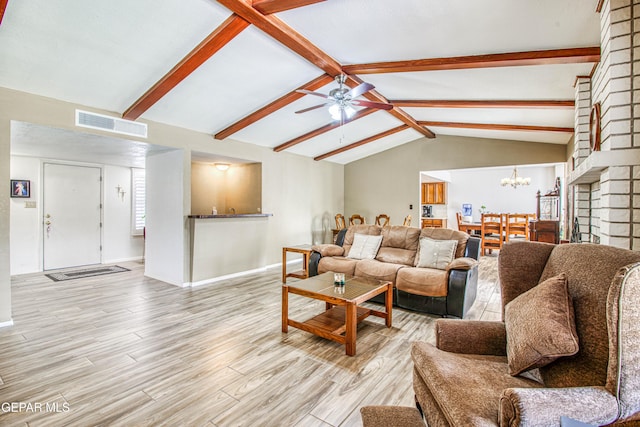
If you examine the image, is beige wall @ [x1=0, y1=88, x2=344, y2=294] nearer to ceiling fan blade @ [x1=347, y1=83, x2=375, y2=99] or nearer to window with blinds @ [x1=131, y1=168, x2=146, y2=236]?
window with blinds @ [x1=131, y1=168, x2=146, y2=236]

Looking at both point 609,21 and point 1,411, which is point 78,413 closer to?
point 1,411

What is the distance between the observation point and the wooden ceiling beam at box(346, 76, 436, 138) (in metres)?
4.07

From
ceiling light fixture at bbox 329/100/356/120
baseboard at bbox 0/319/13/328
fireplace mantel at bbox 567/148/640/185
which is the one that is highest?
ceiling light fixture at bbox 329/100/356/120

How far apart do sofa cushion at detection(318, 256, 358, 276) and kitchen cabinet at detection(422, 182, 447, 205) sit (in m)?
6.79

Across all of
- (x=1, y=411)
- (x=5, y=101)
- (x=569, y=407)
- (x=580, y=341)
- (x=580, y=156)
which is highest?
(x=5, y=101)

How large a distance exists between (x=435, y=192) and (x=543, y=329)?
9.46 meters

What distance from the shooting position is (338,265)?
4.20 m

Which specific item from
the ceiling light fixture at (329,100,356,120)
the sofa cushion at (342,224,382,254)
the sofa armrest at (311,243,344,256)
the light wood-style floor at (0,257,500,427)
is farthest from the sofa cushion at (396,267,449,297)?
the ceiling light fixture at (329,100,356,120)

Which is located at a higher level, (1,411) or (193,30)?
(193,30)

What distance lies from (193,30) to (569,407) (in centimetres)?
350

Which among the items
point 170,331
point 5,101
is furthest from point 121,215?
point 170,331

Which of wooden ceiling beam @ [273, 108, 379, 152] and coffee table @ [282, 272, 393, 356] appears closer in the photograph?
coffee table @ [282, 272, 393, 356]

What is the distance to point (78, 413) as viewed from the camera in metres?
1.84

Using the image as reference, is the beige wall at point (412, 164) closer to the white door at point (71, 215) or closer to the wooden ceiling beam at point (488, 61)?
the wooden ceiling beam at point (488, 61)
